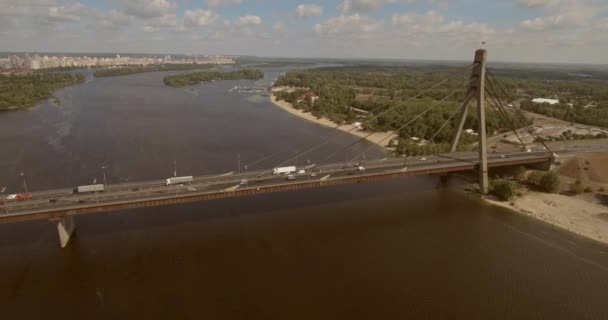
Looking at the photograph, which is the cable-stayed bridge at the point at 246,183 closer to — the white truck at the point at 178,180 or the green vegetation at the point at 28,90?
the white truck at the point at 178,180

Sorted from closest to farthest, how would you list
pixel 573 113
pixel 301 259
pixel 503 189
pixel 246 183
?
pixel 301 259, pixel 246 183, pixel 503 189, pixel 573 113

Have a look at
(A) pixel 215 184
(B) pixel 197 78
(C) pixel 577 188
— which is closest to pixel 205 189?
(A) pixel 215 184

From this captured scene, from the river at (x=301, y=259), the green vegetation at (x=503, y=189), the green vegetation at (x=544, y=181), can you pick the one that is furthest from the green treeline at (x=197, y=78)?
the green vegetation at (x=544, y=181)

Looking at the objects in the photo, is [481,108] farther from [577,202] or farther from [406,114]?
[406,114]

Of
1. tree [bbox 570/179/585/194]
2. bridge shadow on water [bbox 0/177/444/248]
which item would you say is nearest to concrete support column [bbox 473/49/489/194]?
bridge shadow on water [bbox 0/177/444/248]

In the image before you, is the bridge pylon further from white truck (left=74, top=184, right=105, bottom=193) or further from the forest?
white truck (left=74, top=184, right=105, bottom=193)
